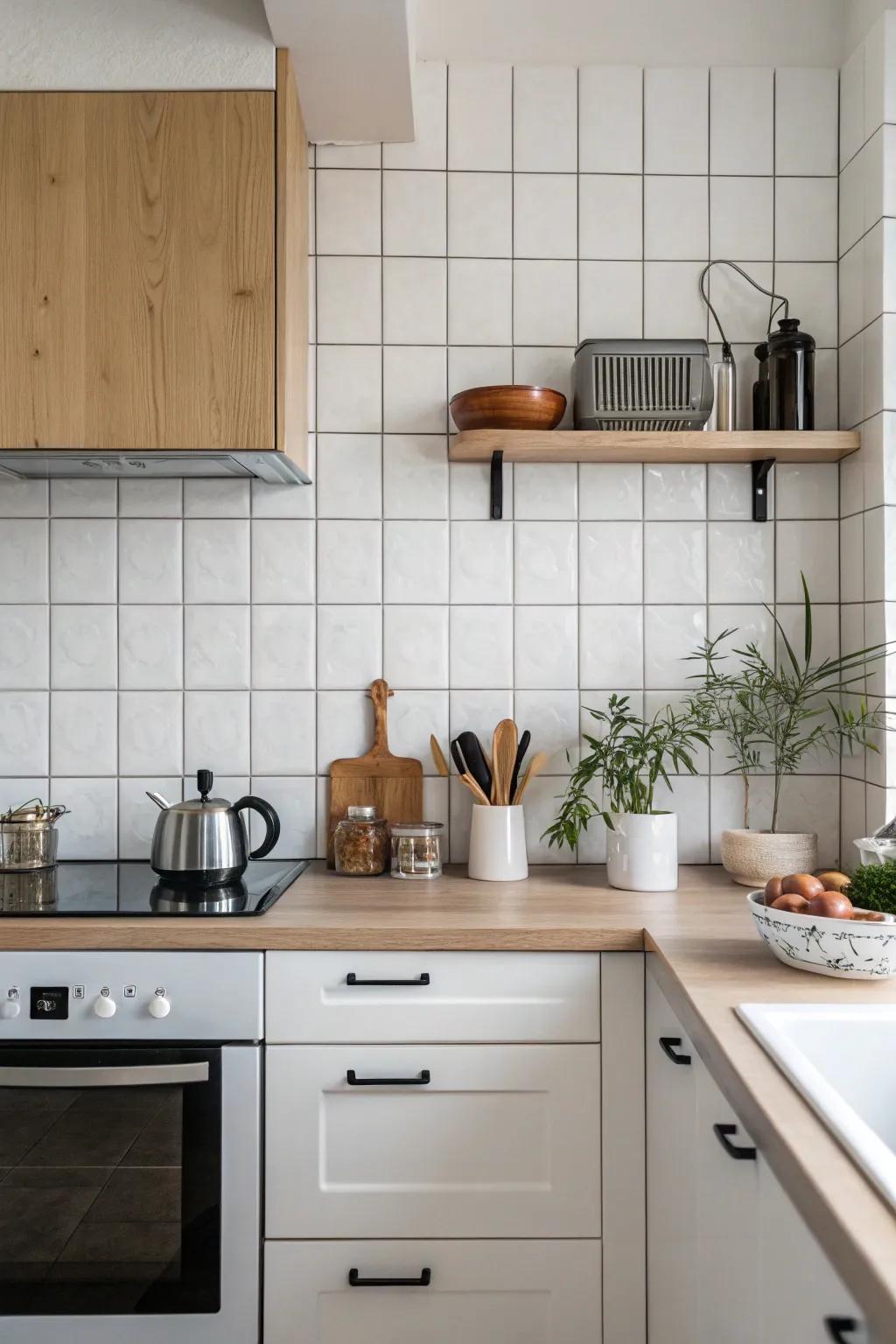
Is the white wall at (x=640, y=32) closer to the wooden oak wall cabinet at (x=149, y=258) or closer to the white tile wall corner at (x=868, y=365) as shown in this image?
the white tile wall corner at (x=868, y=365)

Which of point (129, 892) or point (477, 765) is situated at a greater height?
point (477, 765)

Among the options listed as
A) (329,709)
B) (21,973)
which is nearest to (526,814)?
(329,709)

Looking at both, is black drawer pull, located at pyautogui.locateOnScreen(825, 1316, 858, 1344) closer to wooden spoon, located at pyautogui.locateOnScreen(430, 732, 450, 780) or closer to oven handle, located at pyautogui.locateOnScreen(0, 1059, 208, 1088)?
oven handle, located at pyautogui.locateOnScreen(0, 1059, 208, 1088)

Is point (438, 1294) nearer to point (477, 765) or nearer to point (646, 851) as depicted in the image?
point (646, 851)

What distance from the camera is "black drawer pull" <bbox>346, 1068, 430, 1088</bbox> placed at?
5.46 feet

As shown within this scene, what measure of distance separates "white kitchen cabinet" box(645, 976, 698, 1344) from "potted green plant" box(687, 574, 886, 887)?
497 mm

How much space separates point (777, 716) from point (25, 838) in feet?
5.05

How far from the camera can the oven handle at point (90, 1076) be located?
1.61m

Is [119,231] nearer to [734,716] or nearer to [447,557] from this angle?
[447,557]

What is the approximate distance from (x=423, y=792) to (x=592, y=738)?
0.38m

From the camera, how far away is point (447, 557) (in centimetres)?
224

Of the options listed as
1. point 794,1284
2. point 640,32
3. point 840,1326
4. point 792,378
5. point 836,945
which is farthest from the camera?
point 640,32

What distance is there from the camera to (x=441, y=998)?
1.68m

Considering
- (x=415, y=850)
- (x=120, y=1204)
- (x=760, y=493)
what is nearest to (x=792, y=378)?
(x=760, y=493)
